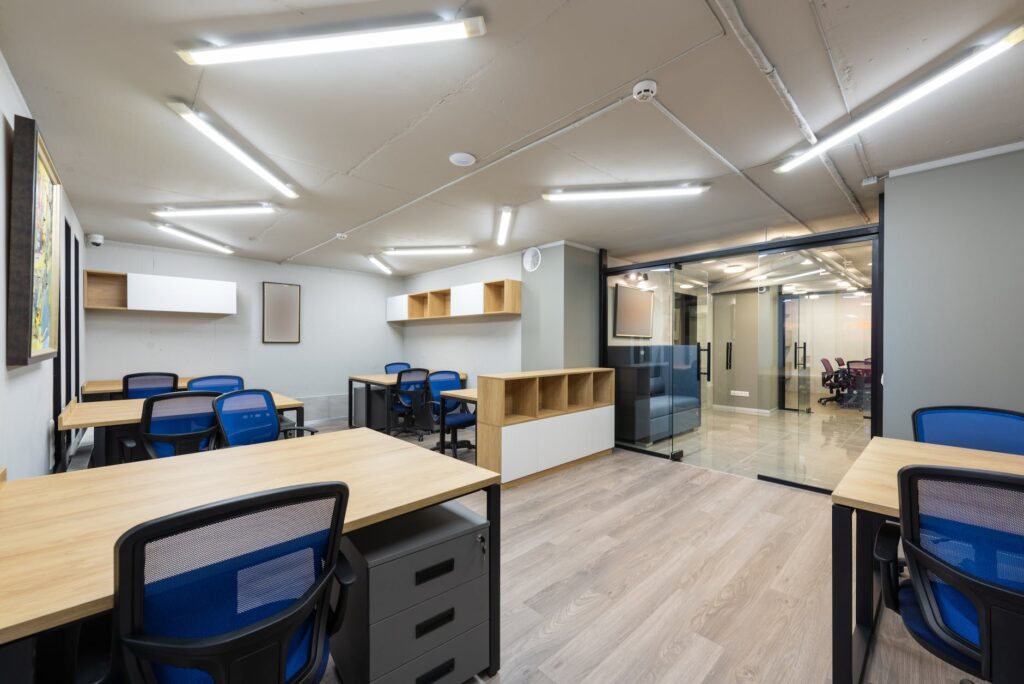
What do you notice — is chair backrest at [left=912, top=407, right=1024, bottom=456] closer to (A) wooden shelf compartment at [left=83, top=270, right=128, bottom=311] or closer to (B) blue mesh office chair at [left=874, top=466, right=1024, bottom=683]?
(B) blue mesh office chair at [left=874, top=466, right=1024, bottom=683]

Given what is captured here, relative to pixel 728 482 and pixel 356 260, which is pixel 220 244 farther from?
pixel 728 482

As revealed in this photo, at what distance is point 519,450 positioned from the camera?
3.80 m

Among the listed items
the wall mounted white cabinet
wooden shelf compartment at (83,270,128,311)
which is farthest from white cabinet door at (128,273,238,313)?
wooden shelf compartment at (83,270,128,311)

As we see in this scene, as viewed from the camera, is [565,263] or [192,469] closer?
[192,469]

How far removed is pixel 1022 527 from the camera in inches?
40.6

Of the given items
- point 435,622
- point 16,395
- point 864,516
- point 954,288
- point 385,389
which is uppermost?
point 954,288

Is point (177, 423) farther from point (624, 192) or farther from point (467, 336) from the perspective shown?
point (467, 336)

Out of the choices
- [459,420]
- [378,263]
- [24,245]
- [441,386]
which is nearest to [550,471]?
[459,420]

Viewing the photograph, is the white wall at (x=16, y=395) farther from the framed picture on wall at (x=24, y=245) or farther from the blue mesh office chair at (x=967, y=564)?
the blue mesh office chair at (x=967, y=564)

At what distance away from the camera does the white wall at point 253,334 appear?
532cm

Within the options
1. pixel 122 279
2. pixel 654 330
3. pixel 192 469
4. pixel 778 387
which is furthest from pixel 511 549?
pixel 122 279

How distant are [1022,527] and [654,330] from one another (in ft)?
14.6

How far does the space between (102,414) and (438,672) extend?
3372 millimetres

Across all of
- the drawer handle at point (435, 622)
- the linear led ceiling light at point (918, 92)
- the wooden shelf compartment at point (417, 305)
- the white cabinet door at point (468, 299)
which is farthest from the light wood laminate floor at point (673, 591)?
the wooden shelf compartment at point (417, 305)
